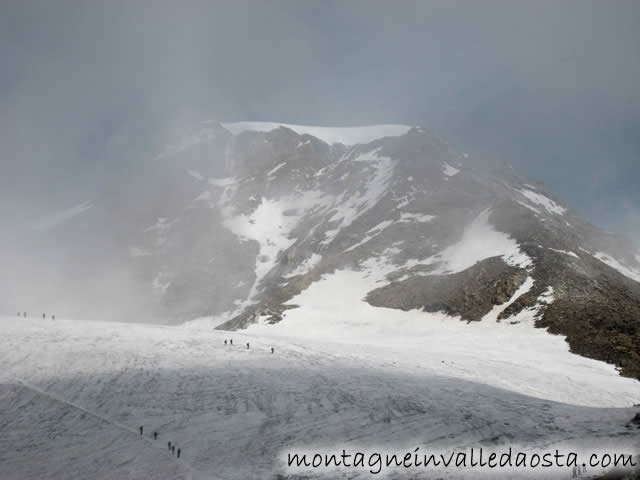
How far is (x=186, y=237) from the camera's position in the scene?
154875mm

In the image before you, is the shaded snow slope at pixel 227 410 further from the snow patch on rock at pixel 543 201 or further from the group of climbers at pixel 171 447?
the snow patch on rock at pixel 543 201

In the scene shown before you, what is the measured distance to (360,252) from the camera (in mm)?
90562

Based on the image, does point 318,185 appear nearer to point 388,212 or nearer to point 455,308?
point 388,212

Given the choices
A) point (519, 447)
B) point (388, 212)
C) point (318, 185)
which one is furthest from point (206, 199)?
point (519, 447)

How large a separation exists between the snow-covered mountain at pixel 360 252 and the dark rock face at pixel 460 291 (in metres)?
0.27

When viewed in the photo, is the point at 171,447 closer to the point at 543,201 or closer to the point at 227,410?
the point at 227,410

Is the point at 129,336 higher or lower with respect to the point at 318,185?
lower

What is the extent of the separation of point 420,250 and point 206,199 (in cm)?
11118

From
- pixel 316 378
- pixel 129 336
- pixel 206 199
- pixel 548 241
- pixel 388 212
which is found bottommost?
pixel 316 378

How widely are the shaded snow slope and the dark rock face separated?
25495mm

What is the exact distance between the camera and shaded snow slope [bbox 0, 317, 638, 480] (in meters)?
16.4

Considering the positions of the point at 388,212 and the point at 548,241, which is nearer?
the point at 548,241

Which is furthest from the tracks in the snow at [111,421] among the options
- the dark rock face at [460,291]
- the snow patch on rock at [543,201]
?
the snow patch on rock at [543,201]

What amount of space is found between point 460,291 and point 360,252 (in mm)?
32897
